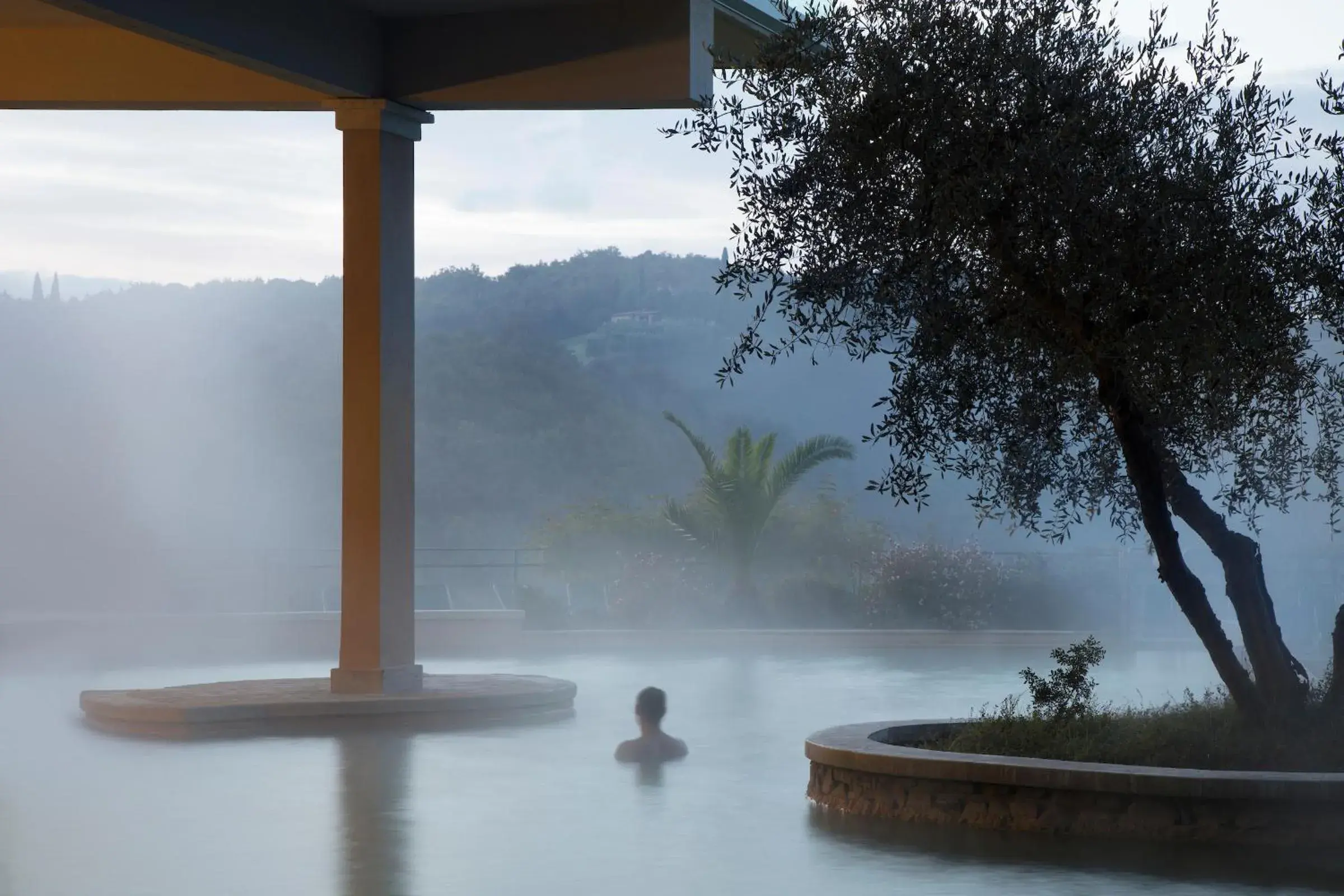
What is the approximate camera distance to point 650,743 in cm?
983

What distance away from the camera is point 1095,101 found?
720 centimetres

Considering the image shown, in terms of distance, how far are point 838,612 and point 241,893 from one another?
15297 mm

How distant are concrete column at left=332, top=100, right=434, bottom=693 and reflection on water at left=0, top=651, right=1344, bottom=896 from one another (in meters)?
1.62

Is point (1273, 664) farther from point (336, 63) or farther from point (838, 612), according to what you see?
point (838, 612)

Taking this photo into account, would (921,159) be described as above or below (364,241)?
below

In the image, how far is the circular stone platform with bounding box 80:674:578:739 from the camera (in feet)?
37.9

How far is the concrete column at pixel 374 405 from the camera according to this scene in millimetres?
12812

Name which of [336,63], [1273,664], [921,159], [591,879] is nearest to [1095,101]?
[921,159]

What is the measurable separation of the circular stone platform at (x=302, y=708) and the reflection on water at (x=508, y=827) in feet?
1.22

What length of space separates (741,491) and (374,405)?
976cm

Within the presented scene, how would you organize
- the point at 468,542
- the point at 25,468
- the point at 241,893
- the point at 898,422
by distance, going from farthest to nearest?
1. the point at 468,542
2. the point at 25,468
3. the point at 898,422
4. the point at 241,893

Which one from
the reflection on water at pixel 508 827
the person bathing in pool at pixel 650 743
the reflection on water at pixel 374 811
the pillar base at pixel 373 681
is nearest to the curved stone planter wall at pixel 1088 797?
the reflection on water at pixel 508 827

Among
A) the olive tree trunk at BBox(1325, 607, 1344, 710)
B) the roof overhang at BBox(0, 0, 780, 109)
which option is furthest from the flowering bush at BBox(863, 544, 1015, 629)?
the olive tree trunk at BBox(1325, 607, 1344, 710)

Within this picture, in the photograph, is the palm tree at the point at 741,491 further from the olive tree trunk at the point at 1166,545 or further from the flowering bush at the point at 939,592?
the olive tree trunk at the point at 1166,545
